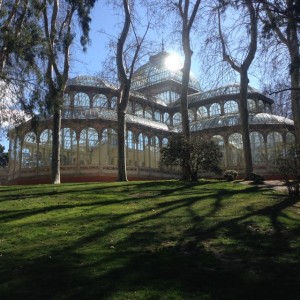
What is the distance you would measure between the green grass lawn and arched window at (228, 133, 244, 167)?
23627 mm

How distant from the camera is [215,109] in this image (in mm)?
44344

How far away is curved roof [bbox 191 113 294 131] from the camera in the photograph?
36.6 m

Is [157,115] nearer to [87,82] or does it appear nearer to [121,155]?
[87,82]

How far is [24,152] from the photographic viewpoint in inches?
1273

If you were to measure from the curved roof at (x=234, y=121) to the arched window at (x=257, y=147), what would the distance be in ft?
3.75

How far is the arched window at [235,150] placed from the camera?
36750mm

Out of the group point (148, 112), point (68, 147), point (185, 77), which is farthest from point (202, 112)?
point (185, 77)

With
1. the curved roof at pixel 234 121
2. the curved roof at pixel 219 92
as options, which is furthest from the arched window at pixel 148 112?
the curved roof at pixel 219 92

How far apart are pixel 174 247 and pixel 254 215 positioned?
3.57m

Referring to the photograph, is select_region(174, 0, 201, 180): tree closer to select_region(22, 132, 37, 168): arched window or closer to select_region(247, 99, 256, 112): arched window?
select_region(22, 132, 37, 168): arched window

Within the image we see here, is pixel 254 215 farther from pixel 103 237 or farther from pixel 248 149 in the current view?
pixel 248 149

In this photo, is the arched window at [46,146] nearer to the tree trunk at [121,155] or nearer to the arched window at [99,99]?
the arched window at [99,99]

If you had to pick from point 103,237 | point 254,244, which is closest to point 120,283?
point 103,237

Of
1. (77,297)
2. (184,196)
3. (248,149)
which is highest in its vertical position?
(248,149)
